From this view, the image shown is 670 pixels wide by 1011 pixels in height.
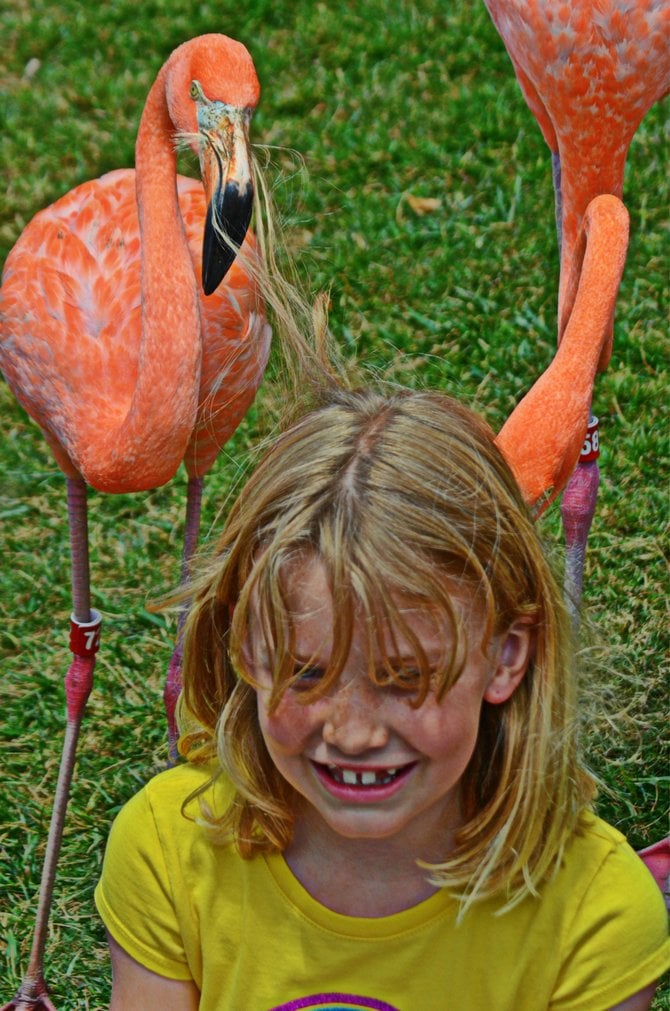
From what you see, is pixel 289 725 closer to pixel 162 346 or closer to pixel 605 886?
pixel 605 886

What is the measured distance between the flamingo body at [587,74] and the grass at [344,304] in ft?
1.59

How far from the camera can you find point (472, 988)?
1.80 metres

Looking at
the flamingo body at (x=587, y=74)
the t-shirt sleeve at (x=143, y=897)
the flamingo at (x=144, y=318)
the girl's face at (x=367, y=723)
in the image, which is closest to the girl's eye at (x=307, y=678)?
the girl's face at (x=367, y=723)

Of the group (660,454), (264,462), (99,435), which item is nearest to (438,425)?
(264,462)

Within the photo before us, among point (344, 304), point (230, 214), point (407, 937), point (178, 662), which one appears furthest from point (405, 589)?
point (344, 304)

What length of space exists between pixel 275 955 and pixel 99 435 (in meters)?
1.16

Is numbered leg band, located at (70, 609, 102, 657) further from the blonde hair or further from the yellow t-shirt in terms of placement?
the yellow t-shirt

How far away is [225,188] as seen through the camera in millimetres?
2373

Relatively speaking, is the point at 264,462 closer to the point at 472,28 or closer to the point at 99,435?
the point at 99,435

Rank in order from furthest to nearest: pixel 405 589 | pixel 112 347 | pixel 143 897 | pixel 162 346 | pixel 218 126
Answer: pixel 112 347
pixel 162 346
pixel 218 126
pixel 143 897
pixel 405 589

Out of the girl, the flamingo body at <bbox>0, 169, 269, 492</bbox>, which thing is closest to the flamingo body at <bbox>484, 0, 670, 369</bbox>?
the flamingo body at <bbox>0, 169, 269, 492</bbox>

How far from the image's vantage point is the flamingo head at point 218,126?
2363 mm

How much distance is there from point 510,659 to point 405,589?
262mm

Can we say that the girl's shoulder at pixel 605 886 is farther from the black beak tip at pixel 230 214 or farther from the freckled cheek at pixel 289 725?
the black beak tip at pixel 230 214
